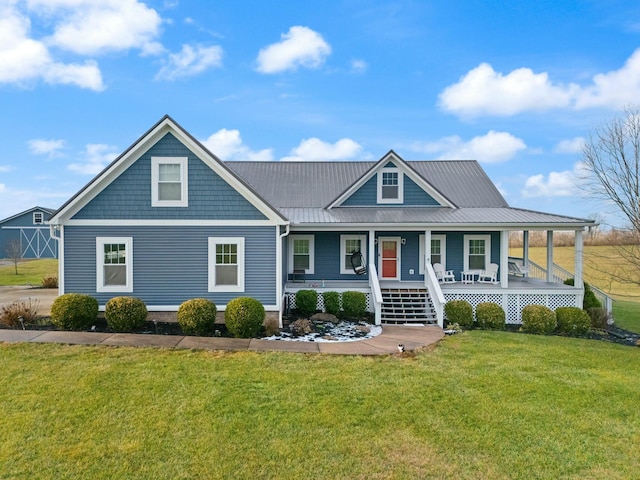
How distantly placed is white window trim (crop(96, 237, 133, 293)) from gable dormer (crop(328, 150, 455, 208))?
8.10m

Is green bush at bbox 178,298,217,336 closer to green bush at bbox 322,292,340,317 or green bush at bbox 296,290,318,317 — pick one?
green bush at bbox 296,290,318,317

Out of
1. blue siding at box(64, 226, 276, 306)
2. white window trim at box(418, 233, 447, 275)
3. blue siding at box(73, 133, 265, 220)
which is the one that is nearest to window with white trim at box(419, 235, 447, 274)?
white window trim at box(418, 233, 447, 275)

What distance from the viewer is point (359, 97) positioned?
2020 centimetres

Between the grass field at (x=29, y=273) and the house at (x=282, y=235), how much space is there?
1435 centimetres

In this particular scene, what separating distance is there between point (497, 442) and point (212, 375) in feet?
15.4

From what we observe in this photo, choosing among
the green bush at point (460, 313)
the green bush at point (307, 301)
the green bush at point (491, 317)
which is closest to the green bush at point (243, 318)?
the green bush at point (307, 301)

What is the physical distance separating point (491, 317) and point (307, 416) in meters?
Answer: 8.99

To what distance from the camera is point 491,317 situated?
1256cm

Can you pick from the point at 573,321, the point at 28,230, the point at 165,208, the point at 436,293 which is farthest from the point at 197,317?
the point at 28,230

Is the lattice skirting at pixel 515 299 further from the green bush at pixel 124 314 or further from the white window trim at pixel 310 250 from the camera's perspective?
the green bush at pixel 124 314

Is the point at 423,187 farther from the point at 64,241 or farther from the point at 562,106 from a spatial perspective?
the point at 64,241

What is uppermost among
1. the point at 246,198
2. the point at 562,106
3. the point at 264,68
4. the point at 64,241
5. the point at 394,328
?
the point at 264,68

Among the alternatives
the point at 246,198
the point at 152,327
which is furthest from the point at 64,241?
the point at 246,198

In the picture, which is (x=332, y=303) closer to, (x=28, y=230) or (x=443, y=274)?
(x=443, y=274)
